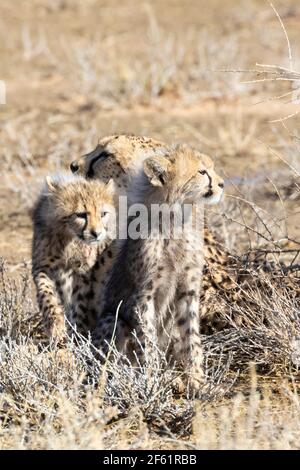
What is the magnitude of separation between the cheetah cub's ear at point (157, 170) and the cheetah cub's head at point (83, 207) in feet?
1.52

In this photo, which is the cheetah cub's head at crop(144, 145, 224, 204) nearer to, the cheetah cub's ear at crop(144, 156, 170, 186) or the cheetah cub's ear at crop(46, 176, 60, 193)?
the cheetah cub's ear at crop(144, 156, 170, 186)

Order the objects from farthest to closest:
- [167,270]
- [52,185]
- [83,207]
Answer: [52,185] → [83,207] → [167,270]

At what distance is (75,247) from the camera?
5.95m

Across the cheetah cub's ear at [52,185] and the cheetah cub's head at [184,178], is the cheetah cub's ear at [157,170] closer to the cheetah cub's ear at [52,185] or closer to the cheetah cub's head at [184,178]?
the cheetah cub's head at [184,178]

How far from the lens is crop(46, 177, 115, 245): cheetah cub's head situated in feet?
19.1

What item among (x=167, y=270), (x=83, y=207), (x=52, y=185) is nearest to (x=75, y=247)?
(x=83, y=207)

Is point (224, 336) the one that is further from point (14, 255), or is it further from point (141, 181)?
point (14, 255)

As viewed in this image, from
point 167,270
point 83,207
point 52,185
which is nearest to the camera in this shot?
point 167,270

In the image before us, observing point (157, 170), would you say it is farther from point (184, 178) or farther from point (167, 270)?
point (167, 270)

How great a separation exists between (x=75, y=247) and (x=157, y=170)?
714mm

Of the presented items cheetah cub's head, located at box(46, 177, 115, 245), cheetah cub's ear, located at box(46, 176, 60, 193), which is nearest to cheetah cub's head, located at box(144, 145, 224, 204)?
cheetah cub's head, located at box(46, 177, 115, 245)

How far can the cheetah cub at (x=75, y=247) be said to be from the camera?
586 cm

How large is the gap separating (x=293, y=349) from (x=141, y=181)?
41.3 inches

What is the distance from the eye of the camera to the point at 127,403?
5.17m
